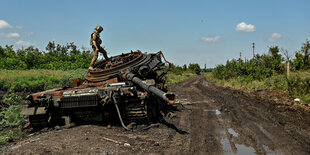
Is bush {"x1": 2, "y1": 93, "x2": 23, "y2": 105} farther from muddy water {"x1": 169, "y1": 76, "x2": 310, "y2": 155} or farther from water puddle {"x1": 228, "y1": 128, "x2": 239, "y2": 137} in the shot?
water puddle {"x1": 228, "y1": 128, "x2": 239, "y2": 137}

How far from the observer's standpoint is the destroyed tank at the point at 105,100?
6.11 metres

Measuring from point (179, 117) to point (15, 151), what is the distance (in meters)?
5.05

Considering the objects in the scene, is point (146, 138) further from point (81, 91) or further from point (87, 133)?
point (81, 91)

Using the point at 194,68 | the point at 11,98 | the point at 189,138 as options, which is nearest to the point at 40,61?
the point at 11,98

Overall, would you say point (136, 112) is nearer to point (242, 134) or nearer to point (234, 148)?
point (234, 148)

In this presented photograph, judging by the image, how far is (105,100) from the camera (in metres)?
6.05

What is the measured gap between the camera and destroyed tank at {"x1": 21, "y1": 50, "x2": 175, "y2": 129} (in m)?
6.11

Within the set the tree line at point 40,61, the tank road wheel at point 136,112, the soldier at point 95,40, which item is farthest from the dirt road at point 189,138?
the tree line at point 40,61

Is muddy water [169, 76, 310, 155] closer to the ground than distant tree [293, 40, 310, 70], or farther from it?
closer to the ground

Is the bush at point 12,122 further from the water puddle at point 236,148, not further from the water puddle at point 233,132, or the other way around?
the water puddle at point 233,132

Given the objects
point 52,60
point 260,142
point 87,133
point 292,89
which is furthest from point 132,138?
point 52,60

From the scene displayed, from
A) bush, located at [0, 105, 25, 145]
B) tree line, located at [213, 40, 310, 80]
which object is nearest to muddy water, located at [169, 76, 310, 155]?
bush, located at [0, 105, 25, 145]

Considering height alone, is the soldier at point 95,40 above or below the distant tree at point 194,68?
below

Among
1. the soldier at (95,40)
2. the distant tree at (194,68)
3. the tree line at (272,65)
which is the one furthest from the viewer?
the distant tree at (194,68)
